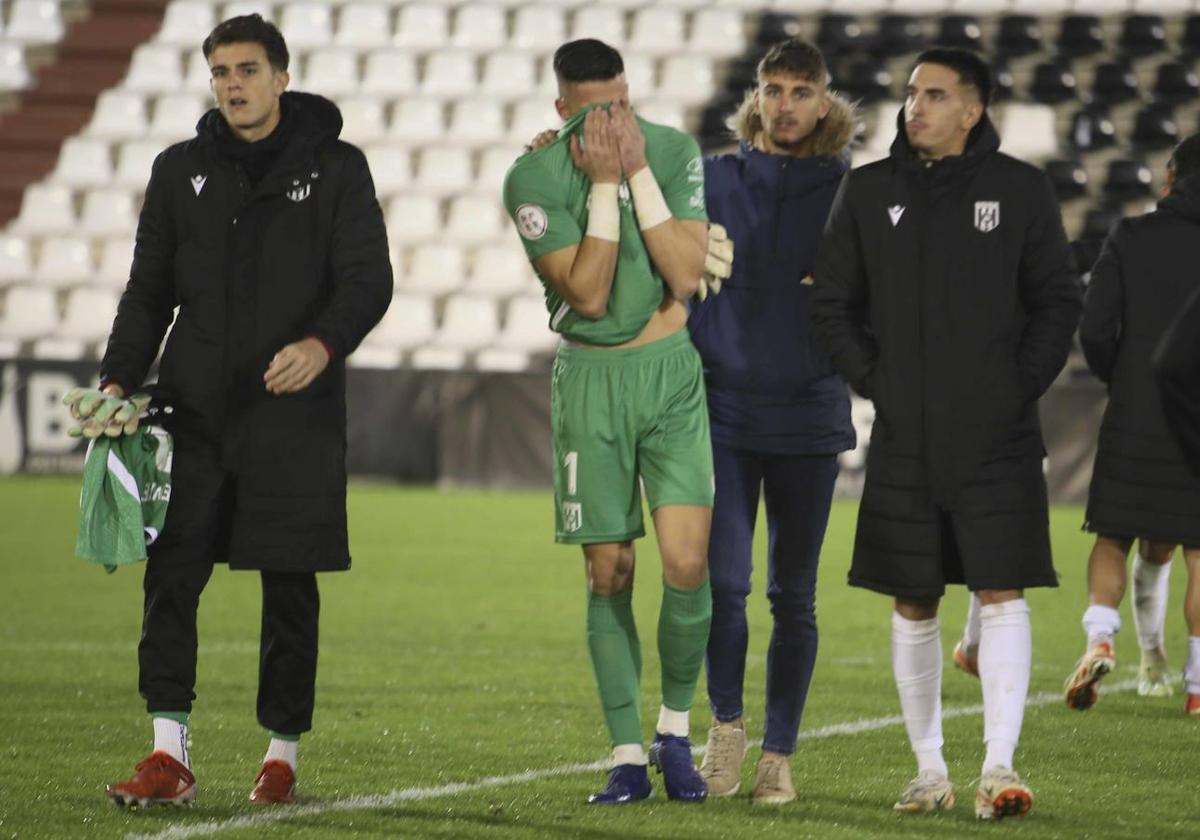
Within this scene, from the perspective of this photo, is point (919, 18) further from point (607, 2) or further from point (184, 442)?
point (184, 442)

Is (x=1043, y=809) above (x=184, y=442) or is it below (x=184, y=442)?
below

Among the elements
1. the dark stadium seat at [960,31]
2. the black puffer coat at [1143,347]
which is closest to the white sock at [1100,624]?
the black puffer coat at [1143,347]

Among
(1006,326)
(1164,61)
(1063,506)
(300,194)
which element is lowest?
(1063,506)

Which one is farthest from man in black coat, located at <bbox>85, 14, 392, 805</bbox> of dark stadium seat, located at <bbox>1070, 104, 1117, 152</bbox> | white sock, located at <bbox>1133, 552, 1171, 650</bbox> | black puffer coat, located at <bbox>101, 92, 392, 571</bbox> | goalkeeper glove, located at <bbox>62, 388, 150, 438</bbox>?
dark stadium seat, located at <bbox>1070, 104, 1117, 152</bbox>

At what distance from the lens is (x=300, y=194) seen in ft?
17.0

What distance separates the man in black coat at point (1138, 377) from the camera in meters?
6.57

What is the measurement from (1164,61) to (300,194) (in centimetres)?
1614

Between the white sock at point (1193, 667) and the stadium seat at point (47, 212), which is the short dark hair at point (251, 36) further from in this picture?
the stadium seat at point (47, 212)

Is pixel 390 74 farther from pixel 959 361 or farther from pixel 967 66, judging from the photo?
pixel 959 361

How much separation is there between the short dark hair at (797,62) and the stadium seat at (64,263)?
16114 mm

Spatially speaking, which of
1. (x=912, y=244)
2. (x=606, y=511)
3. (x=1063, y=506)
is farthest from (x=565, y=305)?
(x=1063, y=506)

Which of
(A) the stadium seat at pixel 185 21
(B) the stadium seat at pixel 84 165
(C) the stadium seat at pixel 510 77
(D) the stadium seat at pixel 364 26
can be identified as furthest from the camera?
(A) the stadium seat at pixel 185 21

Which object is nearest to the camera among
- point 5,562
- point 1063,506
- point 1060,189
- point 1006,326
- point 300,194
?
point 1006,326

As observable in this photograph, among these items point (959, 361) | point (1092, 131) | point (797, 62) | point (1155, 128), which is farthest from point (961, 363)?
point (1155, 128)
